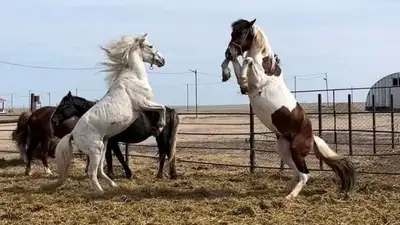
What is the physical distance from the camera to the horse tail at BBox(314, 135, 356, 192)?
593 cm

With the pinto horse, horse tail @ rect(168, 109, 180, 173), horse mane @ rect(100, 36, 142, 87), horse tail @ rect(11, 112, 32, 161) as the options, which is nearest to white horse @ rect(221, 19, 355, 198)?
horse mane @ rect(100, 36, 142, 87)

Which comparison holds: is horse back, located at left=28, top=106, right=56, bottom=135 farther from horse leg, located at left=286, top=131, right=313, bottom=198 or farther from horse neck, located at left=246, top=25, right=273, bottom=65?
horse leg, located at left=286, top=131, right=313, bottom=198

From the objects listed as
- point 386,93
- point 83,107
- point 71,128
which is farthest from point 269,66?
point 386,93

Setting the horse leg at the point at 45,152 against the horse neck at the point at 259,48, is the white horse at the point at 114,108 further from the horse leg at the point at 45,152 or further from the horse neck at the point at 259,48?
the horse leg at the point at 45,152

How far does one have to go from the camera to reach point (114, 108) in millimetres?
6316

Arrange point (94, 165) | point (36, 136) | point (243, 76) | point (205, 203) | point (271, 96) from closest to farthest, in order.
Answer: point (205, 203) < point (243, 76) < point (271, 96) < point (94, 165) < point (36, 136)

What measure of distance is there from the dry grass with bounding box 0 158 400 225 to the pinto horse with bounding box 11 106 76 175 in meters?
1.40

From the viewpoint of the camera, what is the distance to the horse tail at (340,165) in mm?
5930

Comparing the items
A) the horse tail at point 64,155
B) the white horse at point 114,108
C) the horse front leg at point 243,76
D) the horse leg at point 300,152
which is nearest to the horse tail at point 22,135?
the white horse at point 114,108

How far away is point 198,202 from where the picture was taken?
5.53 meters

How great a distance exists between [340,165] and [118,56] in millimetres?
2923

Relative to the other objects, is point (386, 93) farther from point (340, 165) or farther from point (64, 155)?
point (64, 155)

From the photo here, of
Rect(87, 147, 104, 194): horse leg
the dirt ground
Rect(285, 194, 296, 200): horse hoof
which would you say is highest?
Rect(87, 147, 104, 194): horse leg

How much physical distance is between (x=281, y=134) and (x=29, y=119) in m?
5.21
